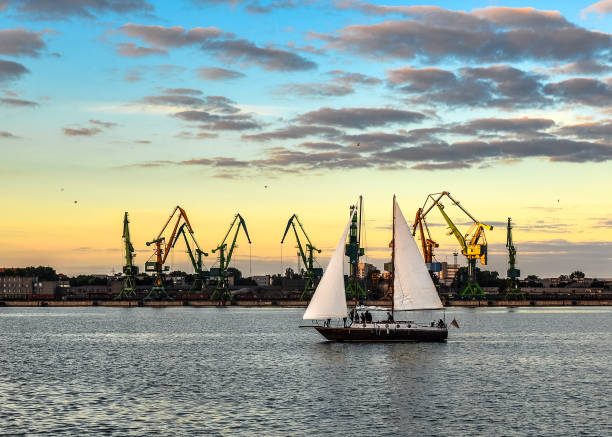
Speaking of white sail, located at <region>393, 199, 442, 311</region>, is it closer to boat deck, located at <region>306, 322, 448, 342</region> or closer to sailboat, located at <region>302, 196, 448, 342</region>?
sailboat, located at <region>302, 196, 448, 342</region>

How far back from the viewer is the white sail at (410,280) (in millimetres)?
84250

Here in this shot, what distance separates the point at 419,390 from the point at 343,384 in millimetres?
5583

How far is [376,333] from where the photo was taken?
8519cm

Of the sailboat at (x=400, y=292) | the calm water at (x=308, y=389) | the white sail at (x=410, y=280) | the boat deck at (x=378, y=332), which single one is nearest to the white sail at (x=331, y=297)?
the sailboat at (x=400, y=292)

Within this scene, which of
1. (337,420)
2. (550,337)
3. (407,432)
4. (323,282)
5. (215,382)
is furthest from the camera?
(550,337)

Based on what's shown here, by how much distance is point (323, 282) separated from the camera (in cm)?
8181

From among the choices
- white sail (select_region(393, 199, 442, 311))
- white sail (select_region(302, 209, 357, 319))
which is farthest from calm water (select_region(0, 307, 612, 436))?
white sail (select_region(393, 199, 442, 311))

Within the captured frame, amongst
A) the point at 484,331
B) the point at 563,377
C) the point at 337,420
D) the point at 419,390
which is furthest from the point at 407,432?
the point at 484,331

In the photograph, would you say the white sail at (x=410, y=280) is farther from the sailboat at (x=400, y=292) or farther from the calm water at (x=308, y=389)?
the calm water at (x=308, y=389)

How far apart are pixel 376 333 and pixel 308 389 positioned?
105ft

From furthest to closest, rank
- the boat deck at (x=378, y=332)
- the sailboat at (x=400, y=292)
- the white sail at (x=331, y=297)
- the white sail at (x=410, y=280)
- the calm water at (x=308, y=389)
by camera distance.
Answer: the boat deck at (x=378, y=332) → the white sail at (x=410, y=280) → the sailboat at (x=400, y=292) → the white sail at (x=331, y=297) → the calm water at (x=308, y=389)

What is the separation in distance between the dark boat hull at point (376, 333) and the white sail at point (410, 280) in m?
2.48

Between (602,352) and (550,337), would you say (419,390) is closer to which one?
(602,352)

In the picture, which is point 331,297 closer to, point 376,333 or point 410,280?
point 376,333
